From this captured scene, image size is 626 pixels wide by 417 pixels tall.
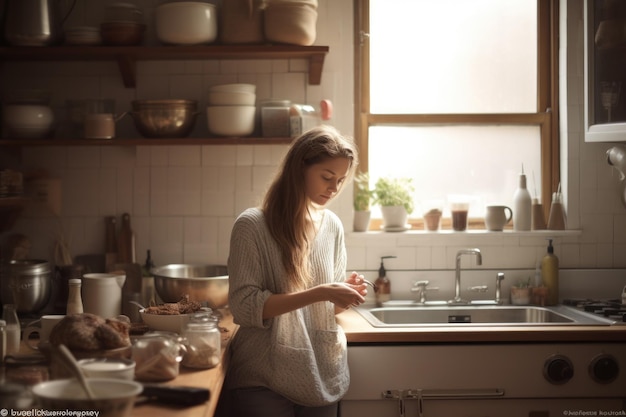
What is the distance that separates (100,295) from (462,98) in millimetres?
2026

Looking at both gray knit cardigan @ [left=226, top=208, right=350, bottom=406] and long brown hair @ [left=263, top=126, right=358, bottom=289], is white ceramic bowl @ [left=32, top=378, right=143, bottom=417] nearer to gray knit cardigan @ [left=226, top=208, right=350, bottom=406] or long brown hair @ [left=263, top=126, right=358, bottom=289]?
gray knit cardigan @ [left=226, top=208, right=350, bottom=406]

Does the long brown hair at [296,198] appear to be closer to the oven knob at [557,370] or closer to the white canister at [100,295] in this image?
the white canister at [100,295]

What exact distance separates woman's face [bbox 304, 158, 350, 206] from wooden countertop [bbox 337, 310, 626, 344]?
0.64m

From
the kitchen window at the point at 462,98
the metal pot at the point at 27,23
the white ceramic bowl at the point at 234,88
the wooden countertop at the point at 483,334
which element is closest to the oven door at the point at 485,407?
the wooden countertop at the point at 483,334

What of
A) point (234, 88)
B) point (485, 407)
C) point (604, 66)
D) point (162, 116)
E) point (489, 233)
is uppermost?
point (604, 66)

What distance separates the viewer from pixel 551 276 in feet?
12.8

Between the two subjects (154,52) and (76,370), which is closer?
(76,370)

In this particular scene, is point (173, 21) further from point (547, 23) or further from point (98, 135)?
point (547, 23)

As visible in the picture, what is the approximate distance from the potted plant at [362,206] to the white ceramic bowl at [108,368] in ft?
7.05

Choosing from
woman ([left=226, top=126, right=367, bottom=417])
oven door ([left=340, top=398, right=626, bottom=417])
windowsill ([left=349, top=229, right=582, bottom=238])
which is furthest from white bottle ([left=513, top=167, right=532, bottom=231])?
woman ([left=226, top=126, right=367, bottom=417])

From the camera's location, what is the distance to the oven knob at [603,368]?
3225 millimetres

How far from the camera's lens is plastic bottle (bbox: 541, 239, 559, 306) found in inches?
152

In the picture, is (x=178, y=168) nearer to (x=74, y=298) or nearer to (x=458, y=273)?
(x=74, y=298)

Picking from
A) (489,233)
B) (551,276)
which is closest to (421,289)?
(489,233)
